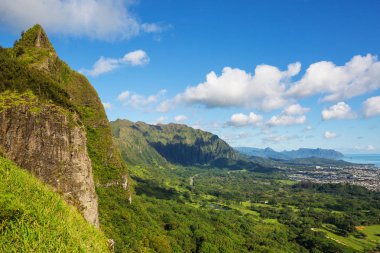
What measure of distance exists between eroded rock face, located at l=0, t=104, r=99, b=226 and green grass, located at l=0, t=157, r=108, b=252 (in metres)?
29.7

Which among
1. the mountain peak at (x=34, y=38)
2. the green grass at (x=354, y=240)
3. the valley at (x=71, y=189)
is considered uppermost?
the mountain peak at (x=34, y=38)

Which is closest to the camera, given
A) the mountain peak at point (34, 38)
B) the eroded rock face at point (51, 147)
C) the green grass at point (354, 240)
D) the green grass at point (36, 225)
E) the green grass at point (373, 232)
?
the green grass at point (36, 225)

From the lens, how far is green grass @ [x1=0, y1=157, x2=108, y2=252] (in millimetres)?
11734

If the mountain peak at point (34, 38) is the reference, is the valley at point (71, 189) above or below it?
below

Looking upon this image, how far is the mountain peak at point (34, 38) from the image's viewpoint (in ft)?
320

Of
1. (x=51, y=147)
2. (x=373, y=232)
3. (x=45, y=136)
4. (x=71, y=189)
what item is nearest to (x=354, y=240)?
(x=373, y=232)

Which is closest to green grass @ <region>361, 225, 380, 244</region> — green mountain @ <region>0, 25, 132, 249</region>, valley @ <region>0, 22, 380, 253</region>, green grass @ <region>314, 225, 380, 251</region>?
green grass @ <region>314, 225, 380, 251</region>

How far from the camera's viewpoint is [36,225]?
13.0 m

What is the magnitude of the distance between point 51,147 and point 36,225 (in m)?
37.0

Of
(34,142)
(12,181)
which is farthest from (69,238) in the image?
(34,142)

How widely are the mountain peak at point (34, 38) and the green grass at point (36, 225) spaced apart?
316 feet

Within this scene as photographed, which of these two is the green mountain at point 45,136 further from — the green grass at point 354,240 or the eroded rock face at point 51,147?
the green grass at point 354,240

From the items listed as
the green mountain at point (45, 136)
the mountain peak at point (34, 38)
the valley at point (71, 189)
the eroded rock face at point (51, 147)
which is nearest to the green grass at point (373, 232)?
the valley at point (71, 189)

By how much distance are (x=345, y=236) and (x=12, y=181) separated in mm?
197990
